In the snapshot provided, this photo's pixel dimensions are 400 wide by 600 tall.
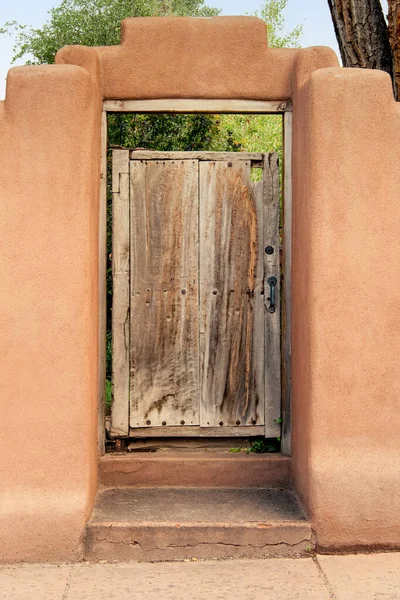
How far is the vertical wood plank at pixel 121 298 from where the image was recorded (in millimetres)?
4945

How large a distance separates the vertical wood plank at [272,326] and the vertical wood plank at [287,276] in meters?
0.15

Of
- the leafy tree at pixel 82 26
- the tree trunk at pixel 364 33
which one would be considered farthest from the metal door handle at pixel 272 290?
the leafy tree at pixel 82 26

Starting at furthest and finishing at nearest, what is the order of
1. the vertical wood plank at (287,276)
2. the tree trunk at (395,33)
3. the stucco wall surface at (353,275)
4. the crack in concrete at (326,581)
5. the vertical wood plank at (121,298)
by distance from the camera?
the tree trunk at (395,33)
the vertical wood plank at (121,298)
the vertical wood plank at (287,276)
the stucco wall surface at (353,275)
the crack in concrete at (326,581)

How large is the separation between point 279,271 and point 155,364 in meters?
1.03

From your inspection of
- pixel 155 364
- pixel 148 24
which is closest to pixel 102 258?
pixel 155 364

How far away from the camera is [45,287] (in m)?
4.11

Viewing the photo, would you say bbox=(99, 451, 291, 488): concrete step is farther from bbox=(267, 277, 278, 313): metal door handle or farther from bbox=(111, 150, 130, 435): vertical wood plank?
bbox=(267, 277, 278, 313): metal door handle

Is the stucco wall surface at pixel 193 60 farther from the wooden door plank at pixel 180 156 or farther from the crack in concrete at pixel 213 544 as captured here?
the crack in concrete at pixel 213 544

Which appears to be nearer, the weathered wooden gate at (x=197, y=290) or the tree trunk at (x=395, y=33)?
the weathered wooden gate at (x=197, y=290)

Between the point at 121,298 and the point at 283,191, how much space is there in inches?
49.6

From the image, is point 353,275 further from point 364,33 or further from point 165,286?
point 364,33

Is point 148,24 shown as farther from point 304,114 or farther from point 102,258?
point 102,258

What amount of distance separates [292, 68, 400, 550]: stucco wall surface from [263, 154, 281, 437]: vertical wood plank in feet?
2.57

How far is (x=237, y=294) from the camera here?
16.4 ft
